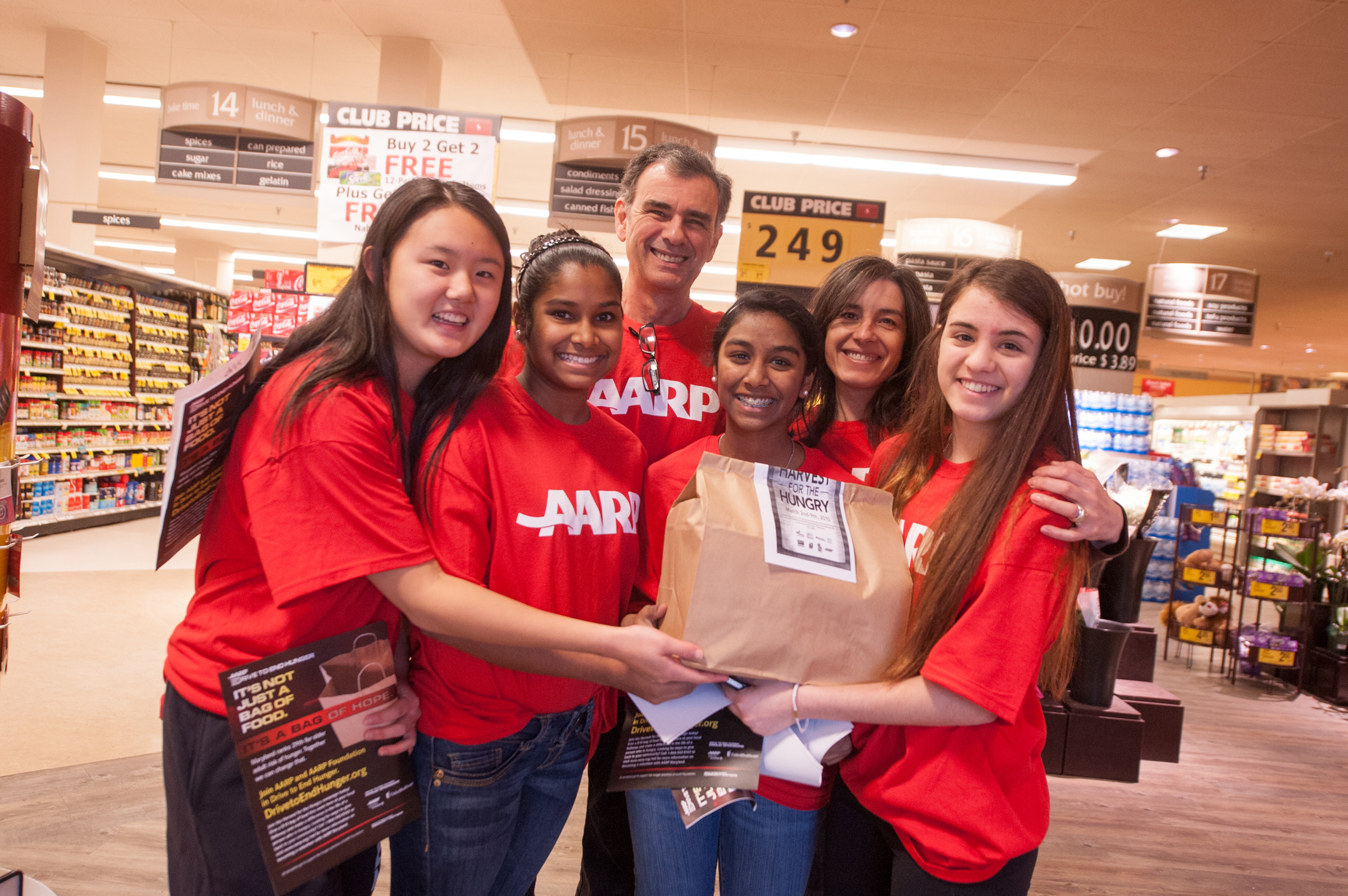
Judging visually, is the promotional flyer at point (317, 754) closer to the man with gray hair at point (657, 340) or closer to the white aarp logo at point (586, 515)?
the white aarp logo at point (586, 515)

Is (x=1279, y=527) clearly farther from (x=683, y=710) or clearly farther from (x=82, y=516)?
(x=82, y=516)

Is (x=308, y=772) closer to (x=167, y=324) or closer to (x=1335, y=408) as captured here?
(x=167, y=324)

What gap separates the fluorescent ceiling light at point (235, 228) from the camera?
1373 cm

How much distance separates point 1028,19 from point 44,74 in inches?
328

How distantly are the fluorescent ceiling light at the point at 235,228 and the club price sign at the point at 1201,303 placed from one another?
1228 centimetres

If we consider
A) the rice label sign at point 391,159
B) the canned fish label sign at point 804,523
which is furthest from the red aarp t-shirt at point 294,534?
the rice label sign at point 391,159

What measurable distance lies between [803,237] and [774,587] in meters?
5.12

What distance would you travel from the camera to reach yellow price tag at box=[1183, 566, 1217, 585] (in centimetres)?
639

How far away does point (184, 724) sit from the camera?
125cm

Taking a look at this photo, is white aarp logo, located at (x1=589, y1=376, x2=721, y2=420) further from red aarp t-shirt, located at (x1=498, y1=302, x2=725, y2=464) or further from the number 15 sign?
the number 15 sign

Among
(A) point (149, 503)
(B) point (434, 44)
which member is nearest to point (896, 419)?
(B) point (434, 44)

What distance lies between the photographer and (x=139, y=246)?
16.3m

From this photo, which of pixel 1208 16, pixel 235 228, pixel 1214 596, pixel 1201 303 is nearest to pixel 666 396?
pixel 1208 16

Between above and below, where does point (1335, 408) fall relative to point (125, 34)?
below
